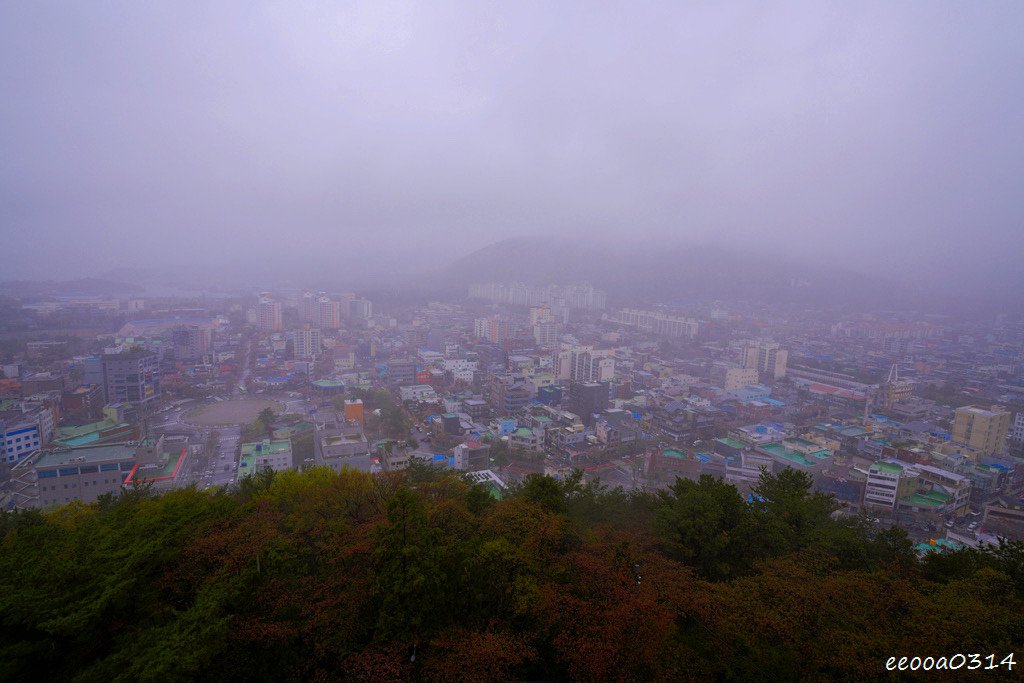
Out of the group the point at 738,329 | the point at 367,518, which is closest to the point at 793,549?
the point at 367,518

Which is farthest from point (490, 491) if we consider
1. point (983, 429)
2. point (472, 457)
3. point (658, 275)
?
point (658, 275)

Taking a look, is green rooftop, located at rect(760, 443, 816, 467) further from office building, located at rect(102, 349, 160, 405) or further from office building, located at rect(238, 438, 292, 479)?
office building, located at rect(102, 349, 160, 405)

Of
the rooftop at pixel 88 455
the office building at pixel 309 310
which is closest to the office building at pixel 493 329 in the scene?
the office building at pixel 309 310

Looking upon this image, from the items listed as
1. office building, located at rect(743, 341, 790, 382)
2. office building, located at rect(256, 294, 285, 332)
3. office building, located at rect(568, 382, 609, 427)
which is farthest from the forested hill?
office building, located at rect(256, 294, 285, 332)

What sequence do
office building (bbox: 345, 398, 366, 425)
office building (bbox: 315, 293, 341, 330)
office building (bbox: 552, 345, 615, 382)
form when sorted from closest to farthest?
1. office building (bbox: 345, 398, 366, 425)
2. office building (bbox: 552, 345, 615, 382)
3. office building (bbox: 315, 293, 341, 330)

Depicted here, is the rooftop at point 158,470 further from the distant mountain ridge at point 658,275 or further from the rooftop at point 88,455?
the distant mountain ridge at point 658,275
